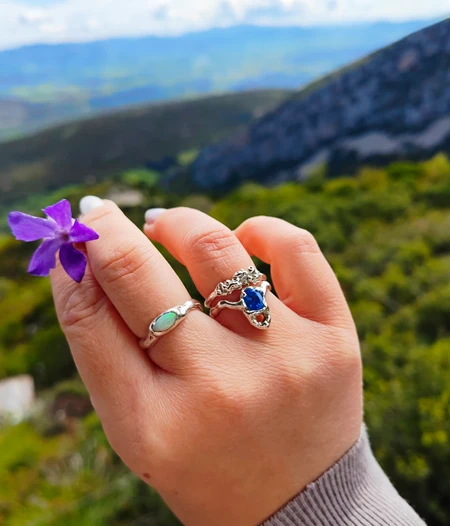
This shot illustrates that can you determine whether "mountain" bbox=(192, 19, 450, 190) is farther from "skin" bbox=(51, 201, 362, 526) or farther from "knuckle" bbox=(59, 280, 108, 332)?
Result: "knuckle" bbox=(59, 280, 108, 332)

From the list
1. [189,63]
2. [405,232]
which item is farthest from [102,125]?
[405,232]

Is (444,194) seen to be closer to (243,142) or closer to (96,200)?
(243,142)

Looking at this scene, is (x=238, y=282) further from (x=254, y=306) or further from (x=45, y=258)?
(x=45, y=258)

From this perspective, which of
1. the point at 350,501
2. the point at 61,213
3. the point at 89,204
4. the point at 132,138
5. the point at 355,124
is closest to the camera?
the point at 61,213

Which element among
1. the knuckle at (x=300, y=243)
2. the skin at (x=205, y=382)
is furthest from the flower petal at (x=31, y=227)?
the knuckle at (x=300, y=243)

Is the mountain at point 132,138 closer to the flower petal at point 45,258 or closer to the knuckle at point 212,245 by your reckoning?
the knuckle at point 212,245

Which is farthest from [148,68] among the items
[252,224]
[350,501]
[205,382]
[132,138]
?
[350,501]
